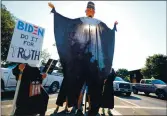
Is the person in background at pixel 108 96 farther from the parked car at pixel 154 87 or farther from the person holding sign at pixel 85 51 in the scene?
the parked car at pixel 154 87

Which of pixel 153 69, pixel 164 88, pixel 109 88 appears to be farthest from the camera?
pixel 153 69

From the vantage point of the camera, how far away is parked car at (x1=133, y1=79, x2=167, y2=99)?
1436 centimetres

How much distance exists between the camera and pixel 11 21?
2212cm

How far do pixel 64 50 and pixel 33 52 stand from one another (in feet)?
3.00

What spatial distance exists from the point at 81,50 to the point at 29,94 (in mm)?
1637

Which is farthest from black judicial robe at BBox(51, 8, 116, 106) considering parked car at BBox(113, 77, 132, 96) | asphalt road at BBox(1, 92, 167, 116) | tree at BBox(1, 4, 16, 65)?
tree at BBox(1, 4, 16, 65)

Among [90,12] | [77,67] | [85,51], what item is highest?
[90,12]

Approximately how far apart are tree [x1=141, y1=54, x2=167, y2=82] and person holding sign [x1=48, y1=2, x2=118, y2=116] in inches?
1126

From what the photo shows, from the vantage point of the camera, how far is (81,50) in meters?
4.36

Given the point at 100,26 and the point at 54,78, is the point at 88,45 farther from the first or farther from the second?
the point at 54,78

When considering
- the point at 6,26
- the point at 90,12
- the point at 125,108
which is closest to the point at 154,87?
the point at 125,108

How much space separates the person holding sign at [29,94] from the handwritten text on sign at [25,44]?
9.0 inches

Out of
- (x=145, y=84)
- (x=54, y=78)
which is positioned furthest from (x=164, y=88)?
(x=54, y=78)

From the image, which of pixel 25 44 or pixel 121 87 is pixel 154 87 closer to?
pixel 121 87
